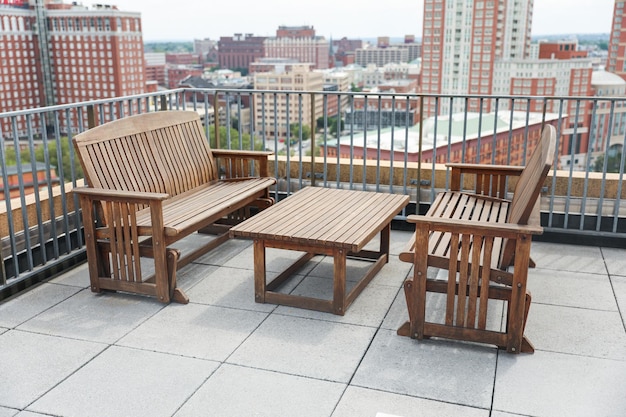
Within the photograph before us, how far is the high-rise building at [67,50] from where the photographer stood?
80.9 ft

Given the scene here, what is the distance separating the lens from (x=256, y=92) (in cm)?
533

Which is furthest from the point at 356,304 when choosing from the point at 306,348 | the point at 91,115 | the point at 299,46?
the point at 299,46

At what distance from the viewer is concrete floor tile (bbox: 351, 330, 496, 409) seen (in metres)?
2.69

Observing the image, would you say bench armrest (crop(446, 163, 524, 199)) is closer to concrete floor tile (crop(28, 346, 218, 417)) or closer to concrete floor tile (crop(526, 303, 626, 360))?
concrete floor tile (crop(526, 303, 626, 360))

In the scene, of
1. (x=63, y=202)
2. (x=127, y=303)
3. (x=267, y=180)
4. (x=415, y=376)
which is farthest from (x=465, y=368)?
(x=63, y=202)

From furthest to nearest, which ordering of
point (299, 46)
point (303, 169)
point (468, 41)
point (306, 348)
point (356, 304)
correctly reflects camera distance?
point (299, 46), point (468, 41), point (303, 169), point (356, 304), point (306, 348)

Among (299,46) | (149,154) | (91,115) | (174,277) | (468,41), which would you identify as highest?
(468,41)

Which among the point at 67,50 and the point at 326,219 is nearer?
the point at 326,219

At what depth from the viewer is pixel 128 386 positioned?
2754mm

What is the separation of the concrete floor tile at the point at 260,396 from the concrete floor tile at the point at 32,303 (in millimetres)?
1417

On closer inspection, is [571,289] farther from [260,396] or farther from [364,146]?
[260,396]

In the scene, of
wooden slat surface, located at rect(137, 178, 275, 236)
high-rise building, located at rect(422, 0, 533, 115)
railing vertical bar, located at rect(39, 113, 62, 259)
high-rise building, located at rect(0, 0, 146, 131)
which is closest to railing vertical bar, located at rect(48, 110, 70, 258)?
railing vertical bar, located at rect(39, 113, 62, 259)

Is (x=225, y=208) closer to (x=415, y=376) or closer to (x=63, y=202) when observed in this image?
(x=63, y=202)

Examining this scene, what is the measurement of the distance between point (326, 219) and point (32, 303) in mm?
1899
